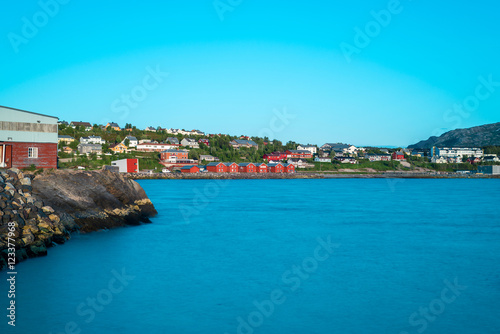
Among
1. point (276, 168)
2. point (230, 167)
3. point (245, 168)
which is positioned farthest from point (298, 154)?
point (230, 167)

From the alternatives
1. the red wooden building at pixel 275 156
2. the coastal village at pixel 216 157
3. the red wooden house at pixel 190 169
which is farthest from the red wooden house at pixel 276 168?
the red wooden house at pixel 190 169

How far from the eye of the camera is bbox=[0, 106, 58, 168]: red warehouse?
691 inches

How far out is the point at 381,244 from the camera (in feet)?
50.1

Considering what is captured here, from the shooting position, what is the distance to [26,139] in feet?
59.3

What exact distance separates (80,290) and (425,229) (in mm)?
14456

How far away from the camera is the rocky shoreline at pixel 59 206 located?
11648mm

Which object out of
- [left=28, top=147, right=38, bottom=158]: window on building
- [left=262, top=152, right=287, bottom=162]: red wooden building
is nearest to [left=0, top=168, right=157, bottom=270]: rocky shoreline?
[left=28, top=147, right=38, bottom=158]: window on building

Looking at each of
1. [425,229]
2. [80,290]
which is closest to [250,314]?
[80,290]

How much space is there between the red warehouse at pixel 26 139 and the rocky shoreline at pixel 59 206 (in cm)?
230

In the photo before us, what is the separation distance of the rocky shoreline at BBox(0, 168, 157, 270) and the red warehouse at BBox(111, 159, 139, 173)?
42.2 meters

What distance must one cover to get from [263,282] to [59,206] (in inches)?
312

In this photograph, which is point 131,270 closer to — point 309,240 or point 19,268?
point 19,268

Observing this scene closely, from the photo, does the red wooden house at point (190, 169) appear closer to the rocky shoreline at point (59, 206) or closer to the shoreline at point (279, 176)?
the shoreline at point (279, 176)

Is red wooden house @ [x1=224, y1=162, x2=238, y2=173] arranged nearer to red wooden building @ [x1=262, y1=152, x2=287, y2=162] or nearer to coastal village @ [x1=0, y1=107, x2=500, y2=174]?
coastal village @ [x1=0, y1=107, x2=500, y2=174]
